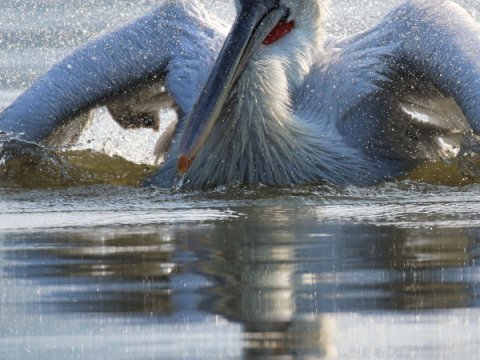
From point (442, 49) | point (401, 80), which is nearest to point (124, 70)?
point (401, 80)

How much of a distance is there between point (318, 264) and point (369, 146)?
143 inches

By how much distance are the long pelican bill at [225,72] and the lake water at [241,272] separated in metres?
0.28

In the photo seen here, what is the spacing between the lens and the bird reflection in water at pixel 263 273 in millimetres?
4035

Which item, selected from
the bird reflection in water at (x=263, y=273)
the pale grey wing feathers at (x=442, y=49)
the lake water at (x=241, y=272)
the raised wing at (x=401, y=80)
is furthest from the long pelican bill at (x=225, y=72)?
the bird reflection in water at (x=263, y=273)

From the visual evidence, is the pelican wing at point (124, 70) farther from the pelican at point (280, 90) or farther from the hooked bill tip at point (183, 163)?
the hooked bill tip at point (183, 163)

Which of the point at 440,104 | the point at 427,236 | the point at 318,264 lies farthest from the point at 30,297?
the point at 440,104

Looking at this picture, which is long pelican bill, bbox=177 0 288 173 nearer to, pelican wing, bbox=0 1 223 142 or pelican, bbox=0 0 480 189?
pelican, bbox=0 0 480 189

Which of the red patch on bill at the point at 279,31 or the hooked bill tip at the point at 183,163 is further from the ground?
the red patch on bill at the point at 279,31

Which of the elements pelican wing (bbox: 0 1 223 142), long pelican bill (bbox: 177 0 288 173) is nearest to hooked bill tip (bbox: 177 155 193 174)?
long pelican bill (bbox: 177 0 288 173)

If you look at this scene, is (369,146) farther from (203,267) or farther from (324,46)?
(203,267)

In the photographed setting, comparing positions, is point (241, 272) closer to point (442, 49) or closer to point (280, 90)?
point (280, 90)

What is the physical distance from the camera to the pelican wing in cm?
912

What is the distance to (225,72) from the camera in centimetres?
772

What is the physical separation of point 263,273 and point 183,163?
287cm
